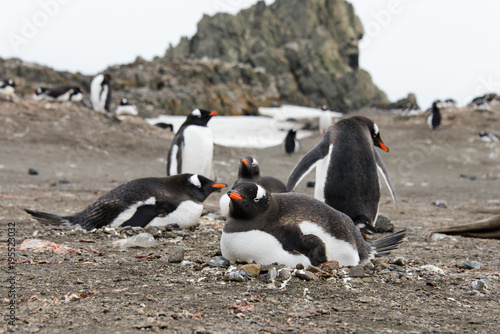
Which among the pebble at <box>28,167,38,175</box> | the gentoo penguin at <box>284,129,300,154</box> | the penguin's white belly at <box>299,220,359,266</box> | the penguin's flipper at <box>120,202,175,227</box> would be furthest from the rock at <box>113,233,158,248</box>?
the gentoo penguin at <box>284,129,300,154</box>

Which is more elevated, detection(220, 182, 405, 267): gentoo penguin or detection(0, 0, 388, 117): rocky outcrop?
detection(0, 0, 388, 117): rocky outcrop

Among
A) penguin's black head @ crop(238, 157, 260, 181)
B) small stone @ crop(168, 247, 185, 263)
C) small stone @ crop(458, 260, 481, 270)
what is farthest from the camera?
penguin's black head @ crop(238, 157, 260, 181)

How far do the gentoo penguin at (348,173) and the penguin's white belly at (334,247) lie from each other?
1329mm

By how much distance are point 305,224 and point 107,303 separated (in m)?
1.24

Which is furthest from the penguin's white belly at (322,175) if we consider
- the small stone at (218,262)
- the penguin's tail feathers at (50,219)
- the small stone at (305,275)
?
the penguin's tail feathers at (50,219)

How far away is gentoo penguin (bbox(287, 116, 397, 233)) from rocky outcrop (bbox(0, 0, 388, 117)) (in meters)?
20.0

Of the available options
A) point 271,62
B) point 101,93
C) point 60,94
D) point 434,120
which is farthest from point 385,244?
point 271,62

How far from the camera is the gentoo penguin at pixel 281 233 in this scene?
3025mm

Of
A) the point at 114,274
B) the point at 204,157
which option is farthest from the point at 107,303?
the point at 204,157

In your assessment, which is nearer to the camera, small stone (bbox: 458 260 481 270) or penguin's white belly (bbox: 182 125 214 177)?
small stone (bbox: 458 260 481 270)

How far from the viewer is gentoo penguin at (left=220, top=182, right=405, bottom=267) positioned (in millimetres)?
3025

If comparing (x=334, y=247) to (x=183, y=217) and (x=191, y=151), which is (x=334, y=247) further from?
(x=191, y=151)

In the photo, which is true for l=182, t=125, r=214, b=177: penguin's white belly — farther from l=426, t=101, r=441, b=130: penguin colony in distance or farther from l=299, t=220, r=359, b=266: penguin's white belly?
l=426, t=101, r=441, b=130: penguin colony in distance

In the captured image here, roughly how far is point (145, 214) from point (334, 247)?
193 cm
